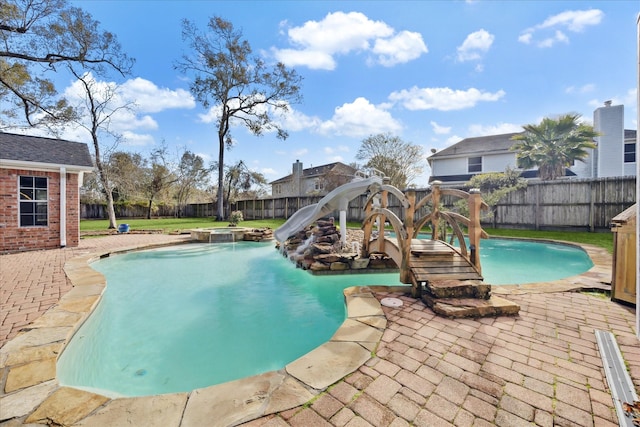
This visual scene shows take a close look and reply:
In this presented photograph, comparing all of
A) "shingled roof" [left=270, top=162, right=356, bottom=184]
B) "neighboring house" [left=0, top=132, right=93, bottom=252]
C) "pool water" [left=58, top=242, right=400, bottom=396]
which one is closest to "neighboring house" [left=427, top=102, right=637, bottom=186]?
"shingled roof" [left=270, top=162, right=356, bottom=184]

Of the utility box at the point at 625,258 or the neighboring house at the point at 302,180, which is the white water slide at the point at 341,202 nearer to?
the utility box at the point at 625,258

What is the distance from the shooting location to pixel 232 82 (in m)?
19.5

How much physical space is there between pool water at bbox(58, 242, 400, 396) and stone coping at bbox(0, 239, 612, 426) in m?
0.28

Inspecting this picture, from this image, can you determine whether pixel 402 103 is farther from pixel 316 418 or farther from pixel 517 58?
pixel 316 418

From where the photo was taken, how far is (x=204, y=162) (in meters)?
25.8

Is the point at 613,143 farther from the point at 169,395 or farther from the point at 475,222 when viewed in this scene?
the point at 169,395

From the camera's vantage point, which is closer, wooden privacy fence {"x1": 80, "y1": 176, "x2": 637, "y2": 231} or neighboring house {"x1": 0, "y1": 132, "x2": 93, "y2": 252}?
neighboring house {"x1": 0, "y1": 132, "x2": 93, "y2": 252}

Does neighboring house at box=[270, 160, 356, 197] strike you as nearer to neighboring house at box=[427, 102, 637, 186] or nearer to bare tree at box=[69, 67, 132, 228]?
neighboring house at box=[427, 102, 637, 186]

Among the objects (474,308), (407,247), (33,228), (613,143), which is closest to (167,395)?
(474,308)

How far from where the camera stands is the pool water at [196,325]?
2668 millimetres

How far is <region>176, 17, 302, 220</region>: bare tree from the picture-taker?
1866 cm

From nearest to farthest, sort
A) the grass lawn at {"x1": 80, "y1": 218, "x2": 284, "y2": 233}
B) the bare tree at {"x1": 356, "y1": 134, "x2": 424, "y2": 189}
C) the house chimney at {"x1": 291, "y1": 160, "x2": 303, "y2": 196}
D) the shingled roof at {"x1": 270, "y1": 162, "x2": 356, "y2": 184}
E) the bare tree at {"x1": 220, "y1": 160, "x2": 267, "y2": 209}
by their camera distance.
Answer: the grass lawn at {"x1": 80, "y1": 218, "x2": 284, "y2": 233}
the bare tree at {"x1": 356, "y1": 134, "x2": 424, "y2": 189}
the bare tree at {"x1": 220, "y1": 160, "x2": 267, "y2": 209}
the shingled roof at {"x1": 270, "y1": 162, "x2": 356, "y2": 184}
the house chimney at {"x1": 291, "y1": 160, "x2": 303, "y2": 196}

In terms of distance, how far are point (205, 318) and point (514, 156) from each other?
20.0 metres

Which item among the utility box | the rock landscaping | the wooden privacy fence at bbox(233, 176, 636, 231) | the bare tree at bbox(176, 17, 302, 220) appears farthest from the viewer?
the bare tree at bbox(176, 17, 302, 220)
